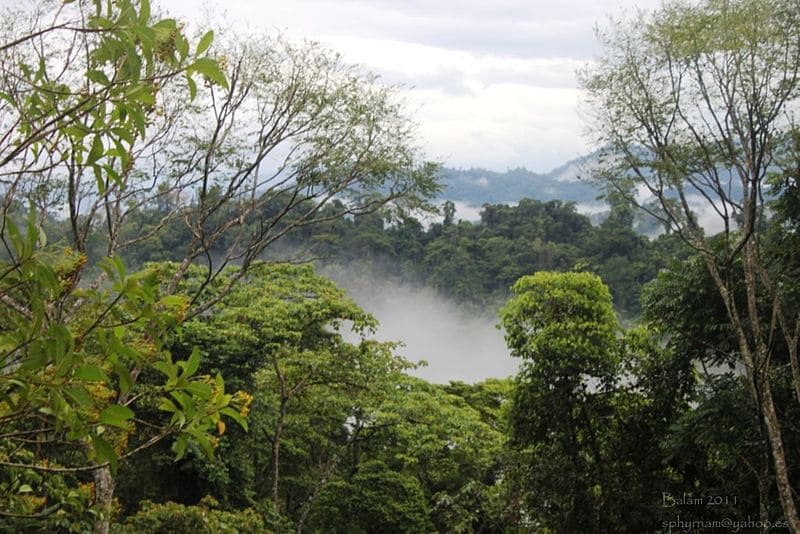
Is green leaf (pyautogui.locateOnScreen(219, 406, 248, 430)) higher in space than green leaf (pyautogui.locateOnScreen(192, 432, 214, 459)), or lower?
higher

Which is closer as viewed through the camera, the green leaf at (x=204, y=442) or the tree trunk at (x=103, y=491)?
the green leaf at (x=204, y=442)

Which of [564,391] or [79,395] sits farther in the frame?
[564,391]

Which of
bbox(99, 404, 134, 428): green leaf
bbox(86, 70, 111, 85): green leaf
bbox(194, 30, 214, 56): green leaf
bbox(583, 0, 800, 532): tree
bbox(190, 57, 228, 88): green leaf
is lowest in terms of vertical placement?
bbox(99, 404, 134, 428): green leaf

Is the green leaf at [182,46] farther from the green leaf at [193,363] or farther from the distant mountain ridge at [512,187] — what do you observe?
the distant mountain ridge at [512,187]

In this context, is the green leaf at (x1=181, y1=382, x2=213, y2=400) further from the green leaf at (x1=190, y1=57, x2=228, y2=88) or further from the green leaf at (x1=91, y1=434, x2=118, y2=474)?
the green leaf at (x1=190, y1=57, x2=228, y2=88)

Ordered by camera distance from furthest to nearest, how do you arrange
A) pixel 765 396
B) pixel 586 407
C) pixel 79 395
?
pixel 586 407 < pixel 765 396 < pixel 79 395

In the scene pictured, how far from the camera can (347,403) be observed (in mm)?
9695

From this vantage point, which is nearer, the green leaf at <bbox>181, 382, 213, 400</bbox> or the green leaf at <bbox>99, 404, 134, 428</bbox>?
the green leaf at <bbox>99, 404, 134, 428</bbox>

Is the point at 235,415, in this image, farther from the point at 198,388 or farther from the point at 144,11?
the point at 144,11

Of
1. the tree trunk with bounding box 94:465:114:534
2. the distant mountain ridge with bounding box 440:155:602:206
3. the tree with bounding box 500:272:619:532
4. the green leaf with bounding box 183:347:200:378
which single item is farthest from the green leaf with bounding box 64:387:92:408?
the distant mountain ridge with bounding box 440:155:602:206

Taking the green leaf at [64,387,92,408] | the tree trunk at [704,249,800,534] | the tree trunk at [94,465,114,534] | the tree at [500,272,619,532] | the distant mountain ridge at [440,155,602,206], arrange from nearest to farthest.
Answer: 1. the green leaf at [64,387,92,408]
2. the tree trunk at [94,465,114,534]
3. the tree trunk at [704,249,800,534]
4. the tree at [500,272,619,532]
5. the distant mountain ridge at [440,155,602,206]

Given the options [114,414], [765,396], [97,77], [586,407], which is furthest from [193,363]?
[586,407]

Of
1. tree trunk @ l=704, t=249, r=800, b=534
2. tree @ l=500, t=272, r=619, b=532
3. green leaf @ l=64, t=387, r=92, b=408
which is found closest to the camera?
green leaf @ l=64, t=387, r=92, b=408

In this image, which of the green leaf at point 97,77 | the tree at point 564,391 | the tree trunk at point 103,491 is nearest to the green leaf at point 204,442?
the green leaf at point 97,77
